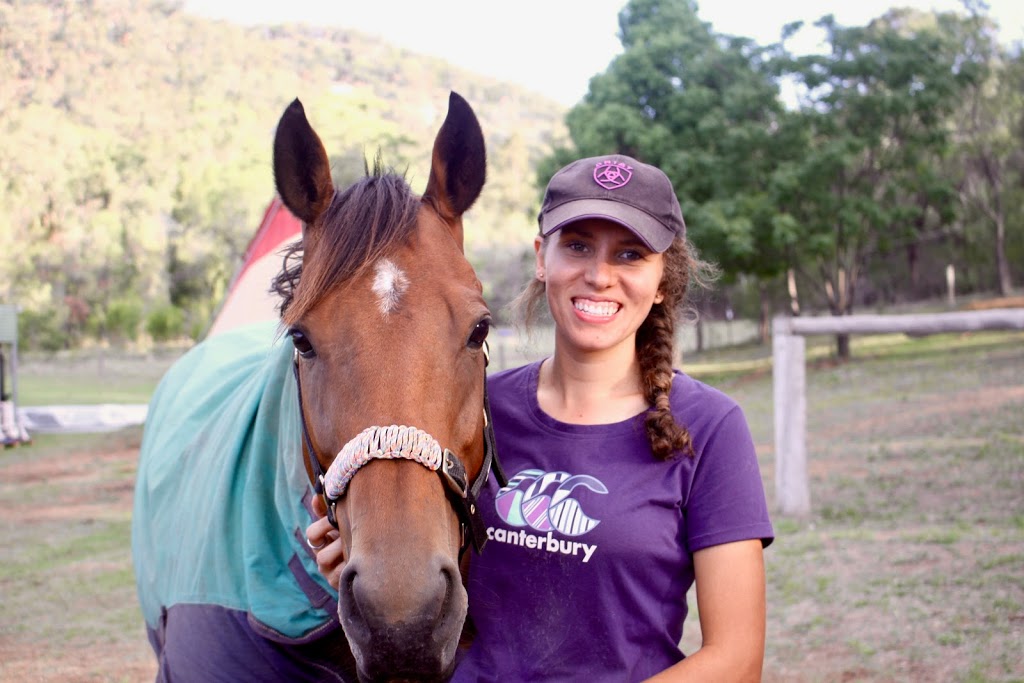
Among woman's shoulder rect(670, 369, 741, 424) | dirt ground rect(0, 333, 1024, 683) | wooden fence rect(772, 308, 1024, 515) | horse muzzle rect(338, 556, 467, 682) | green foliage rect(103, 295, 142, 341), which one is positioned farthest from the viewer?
green foliage rect(103, 295, 142, 341)

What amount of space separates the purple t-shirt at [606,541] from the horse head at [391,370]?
0.21 meters

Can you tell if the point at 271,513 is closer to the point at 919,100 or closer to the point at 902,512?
the point at 902,512

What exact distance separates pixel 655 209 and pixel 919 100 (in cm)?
1578

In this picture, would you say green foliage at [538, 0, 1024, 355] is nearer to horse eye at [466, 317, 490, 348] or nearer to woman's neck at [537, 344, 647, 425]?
woman's neck at [537, 344, 647, 425]

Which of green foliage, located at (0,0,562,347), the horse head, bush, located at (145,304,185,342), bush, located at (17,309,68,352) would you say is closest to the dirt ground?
the horse head

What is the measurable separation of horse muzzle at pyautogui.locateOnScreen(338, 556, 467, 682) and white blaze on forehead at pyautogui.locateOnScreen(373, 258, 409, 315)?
1.62 feet

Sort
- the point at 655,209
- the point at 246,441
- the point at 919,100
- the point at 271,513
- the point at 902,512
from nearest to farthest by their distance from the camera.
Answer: the point at 655,209
the point at 271,513
the point at 246,441
the point at 902,512
the point at 919,100

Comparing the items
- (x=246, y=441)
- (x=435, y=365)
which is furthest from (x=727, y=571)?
(x=246, y=441)

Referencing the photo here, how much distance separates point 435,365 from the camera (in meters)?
1.54

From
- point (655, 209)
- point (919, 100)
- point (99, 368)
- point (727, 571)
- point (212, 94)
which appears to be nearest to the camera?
point (727, 571)

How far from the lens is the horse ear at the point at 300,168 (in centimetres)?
179

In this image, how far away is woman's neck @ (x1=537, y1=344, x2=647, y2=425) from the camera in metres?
1.88

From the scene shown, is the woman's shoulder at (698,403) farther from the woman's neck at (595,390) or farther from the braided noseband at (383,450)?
the braided noseband at (383,450)

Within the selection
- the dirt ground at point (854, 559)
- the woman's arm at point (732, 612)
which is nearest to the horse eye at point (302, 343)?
the woman's arm at point (732, 612)
